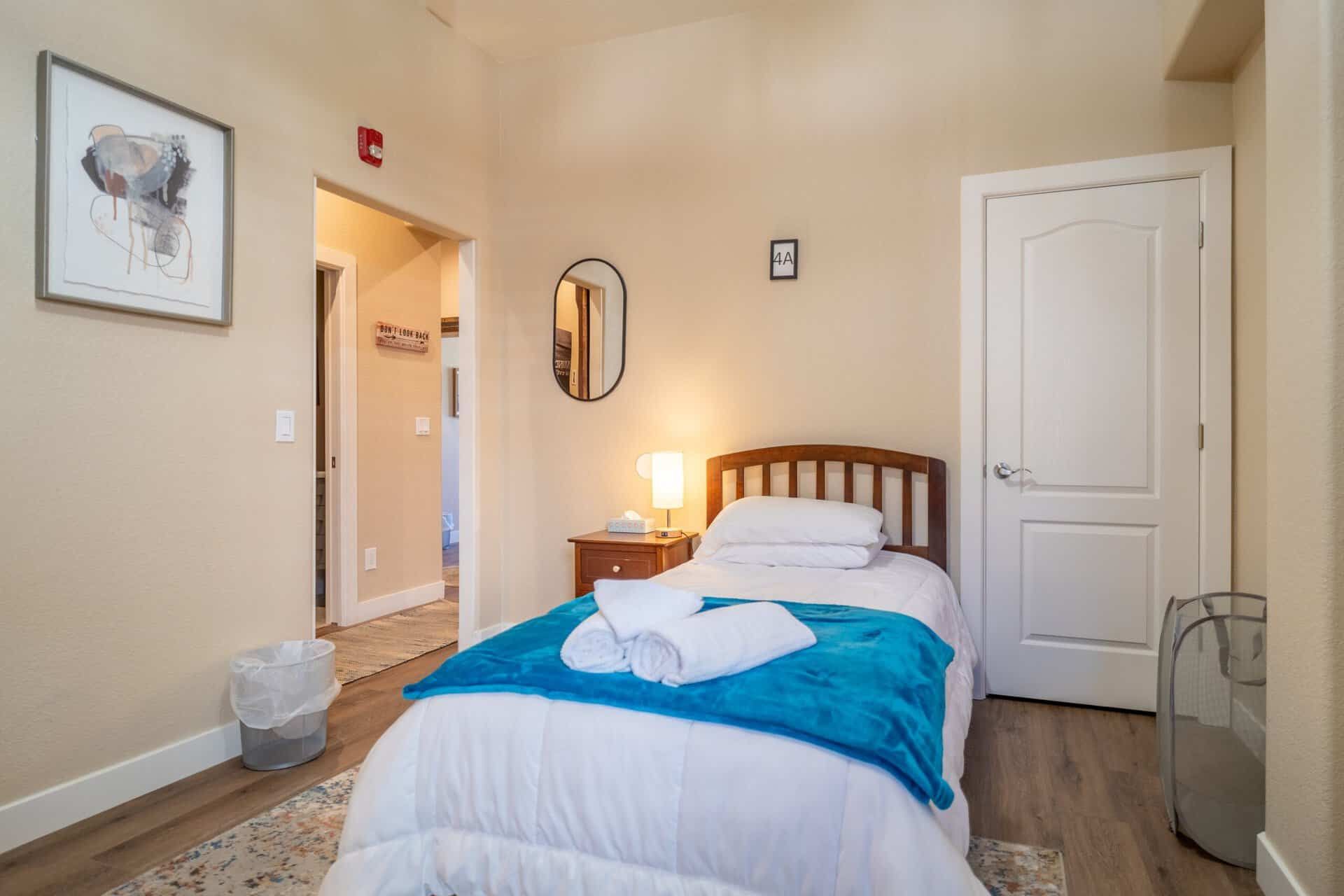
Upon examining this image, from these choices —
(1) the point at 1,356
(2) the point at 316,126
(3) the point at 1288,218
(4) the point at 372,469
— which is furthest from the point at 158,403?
(3) the point at 1288,218

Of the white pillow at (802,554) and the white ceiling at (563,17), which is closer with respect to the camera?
the white pillow at (802,554)

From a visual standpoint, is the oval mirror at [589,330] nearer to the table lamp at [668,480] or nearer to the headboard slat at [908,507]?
the table lamp at [668,480]

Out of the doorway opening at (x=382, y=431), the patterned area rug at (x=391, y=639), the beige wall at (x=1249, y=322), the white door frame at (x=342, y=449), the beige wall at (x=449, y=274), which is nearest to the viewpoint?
the beige wall at (x=1249, y=322)

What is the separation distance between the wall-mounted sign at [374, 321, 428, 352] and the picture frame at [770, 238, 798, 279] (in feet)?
7.83

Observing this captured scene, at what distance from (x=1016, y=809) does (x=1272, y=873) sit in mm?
580

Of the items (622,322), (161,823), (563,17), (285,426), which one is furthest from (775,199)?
(161,823)

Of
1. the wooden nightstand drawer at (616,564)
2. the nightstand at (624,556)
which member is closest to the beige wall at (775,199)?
the nightstand at (624,556)

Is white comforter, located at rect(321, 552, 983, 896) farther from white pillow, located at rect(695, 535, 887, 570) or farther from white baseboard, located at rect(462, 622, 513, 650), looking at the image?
white baseboard, located at rect(462, 622, 513, 650)

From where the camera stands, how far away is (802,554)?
9.36 feet

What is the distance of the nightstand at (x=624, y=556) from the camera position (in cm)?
319

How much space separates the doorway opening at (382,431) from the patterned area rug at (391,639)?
1cm

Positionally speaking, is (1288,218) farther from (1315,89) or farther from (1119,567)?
(1119,567)

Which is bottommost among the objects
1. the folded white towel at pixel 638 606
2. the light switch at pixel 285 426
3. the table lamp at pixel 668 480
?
the folded white towel at pixel 638 606

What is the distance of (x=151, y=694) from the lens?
2.31 m
